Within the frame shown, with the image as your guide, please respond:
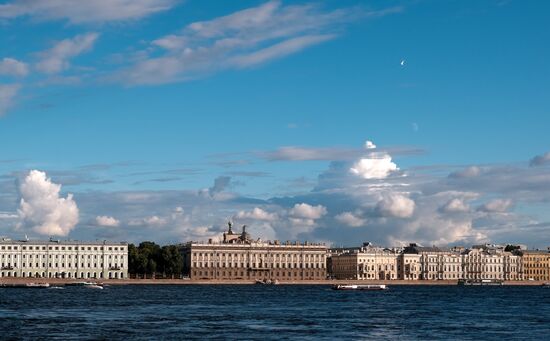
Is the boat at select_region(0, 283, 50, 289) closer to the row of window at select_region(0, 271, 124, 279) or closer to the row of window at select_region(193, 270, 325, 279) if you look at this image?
the row of window at select_region(0, 271, 124, 279)

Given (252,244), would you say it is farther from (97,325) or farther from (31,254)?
(97,325)

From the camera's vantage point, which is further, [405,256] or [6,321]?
[405,256]

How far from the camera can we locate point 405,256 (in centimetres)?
19012

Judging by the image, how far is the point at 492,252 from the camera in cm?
19925

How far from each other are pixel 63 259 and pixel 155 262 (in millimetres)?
14749

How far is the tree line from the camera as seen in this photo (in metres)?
155

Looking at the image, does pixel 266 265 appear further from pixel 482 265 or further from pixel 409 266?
pixel 482 265

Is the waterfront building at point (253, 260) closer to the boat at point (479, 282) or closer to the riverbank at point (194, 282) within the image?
the riverbank at point (194, 282)

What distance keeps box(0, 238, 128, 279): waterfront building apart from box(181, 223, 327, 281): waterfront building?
14.8 meters

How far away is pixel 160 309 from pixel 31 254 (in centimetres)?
9438

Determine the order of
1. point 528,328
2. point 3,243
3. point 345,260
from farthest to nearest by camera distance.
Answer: point 345,260 → point 3,243 → point 528,328

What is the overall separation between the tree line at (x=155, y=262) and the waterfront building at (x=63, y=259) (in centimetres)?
145

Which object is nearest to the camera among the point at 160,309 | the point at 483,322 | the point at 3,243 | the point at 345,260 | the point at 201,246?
the point at 483,322

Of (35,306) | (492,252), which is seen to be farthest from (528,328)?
(492,252)
